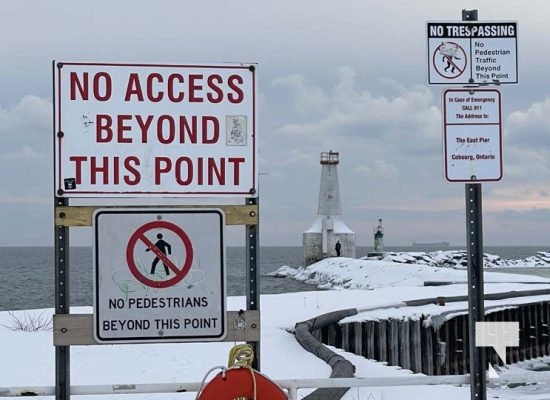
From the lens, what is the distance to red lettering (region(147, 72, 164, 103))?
4828 millimetres

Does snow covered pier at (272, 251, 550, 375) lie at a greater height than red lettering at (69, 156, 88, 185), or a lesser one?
lesser

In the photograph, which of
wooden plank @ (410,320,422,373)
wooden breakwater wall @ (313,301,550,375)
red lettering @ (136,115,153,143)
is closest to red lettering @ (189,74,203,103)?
red lettering @ (136,115,153,143)

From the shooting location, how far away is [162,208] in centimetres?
477

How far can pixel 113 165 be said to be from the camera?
4.80 meters

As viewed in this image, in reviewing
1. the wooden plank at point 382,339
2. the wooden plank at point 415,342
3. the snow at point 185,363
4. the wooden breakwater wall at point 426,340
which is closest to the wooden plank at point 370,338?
the wooden breakwater wall at point 426,340

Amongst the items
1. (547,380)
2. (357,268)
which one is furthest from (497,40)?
(357,268)

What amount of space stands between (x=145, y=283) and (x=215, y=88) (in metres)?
1.25

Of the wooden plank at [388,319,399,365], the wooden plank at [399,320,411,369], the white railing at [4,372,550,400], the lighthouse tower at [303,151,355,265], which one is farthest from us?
the lighthouse tower at [303,151,355,265]

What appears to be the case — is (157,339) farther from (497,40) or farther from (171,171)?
(497,40)

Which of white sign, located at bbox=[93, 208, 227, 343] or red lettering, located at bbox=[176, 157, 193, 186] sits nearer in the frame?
white sign, located at bbox=[93, 208, 227, 343]

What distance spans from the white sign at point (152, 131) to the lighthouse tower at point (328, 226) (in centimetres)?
6434

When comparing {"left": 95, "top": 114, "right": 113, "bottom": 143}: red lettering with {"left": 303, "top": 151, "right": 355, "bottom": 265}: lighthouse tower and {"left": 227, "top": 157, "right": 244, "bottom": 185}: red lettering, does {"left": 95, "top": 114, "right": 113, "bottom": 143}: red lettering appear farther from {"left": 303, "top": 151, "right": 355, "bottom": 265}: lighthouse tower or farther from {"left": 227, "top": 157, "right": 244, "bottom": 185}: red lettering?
{"left": 303, "top": 151, "right": 355, "bottom": 265}: lighthouse tower

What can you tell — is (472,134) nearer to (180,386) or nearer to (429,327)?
(180,386)

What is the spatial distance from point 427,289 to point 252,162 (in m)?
22.4
